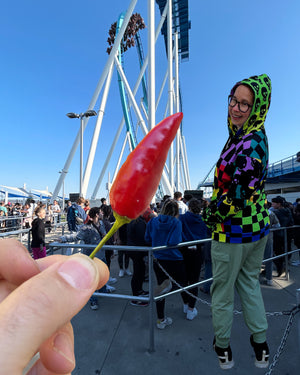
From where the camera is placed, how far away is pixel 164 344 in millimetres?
2246

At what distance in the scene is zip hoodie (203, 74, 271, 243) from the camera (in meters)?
1.35

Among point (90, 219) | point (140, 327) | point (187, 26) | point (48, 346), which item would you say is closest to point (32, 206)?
point (90, 219)

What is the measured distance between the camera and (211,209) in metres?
1.54

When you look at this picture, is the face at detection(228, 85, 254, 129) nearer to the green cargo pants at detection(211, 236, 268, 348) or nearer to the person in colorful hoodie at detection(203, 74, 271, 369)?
the person in colorful hoodie at detection(203, 74, 271, 369)

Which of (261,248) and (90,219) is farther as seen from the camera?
(90,219)

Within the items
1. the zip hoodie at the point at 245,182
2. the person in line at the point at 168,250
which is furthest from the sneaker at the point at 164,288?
the zip hoodie at the point at 245,182

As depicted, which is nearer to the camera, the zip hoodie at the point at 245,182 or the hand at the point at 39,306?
the hand at the point at 39,306

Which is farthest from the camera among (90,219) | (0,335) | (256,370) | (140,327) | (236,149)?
(90,219)

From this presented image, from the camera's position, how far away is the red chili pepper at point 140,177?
24.5 inches

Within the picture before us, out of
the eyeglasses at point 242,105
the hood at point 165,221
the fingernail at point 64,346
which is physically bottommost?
the fingernail at point 64,346

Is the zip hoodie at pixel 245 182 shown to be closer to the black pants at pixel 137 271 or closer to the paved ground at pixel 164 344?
the paved ground at pixel 164 344

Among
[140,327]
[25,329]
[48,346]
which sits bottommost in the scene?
[140,327]

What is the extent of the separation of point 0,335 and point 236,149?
1524 mm

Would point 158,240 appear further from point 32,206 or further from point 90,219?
point 32,206
